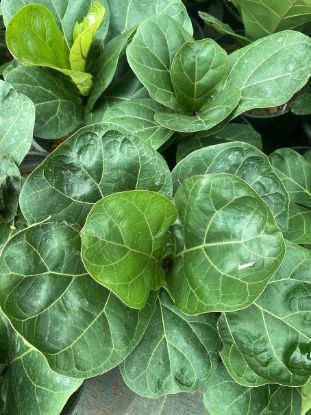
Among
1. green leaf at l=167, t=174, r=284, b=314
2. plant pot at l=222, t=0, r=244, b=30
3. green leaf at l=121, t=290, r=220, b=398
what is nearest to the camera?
green leaf at l=167, t=174, r=284, b=314

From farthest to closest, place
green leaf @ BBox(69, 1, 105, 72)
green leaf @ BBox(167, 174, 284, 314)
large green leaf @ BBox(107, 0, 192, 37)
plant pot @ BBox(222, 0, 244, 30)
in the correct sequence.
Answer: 1. plant pot @ BBox(222, 0, 244, 30)
2. large green leaf @ BBox(107, 0, 192, 37)
3. green leaf @ BBox(69, 1, 105, 72)
4. green leaf @ BBox(167, 174, 284, 314)

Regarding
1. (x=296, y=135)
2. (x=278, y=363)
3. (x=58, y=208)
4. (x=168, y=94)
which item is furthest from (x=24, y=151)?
(x=296, y=135)

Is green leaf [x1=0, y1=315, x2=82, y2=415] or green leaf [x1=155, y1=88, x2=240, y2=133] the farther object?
green leaf [x1=155, y1=88, x2=240, y2=133]

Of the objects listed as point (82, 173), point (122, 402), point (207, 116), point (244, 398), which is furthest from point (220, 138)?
point (122, 402)

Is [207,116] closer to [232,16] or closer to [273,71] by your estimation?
[273,71]

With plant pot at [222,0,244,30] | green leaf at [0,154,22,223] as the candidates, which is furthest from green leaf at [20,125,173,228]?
plant pot at [222,0,244,30]

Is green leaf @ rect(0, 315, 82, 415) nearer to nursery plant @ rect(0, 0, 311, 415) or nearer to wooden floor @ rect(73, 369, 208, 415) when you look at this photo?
nursery plant @ rect(0, 0, 311, 415)
